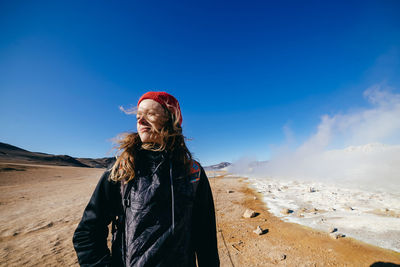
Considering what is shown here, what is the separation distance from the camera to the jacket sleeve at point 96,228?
1.06 m

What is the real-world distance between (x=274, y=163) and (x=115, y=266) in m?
29.9

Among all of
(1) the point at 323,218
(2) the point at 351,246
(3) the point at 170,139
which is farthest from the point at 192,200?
(1) the point at 323,218

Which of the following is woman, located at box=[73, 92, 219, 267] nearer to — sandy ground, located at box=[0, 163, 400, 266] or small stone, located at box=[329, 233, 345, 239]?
sandy ground, located at box=[0, 163, 400, 266]

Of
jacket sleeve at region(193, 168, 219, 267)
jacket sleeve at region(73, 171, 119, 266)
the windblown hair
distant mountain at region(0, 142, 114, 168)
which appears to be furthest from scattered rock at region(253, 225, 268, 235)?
distant mountain at region(0, 142, 114, 168)

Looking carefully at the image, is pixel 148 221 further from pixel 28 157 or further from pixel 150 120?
pixel 28 157

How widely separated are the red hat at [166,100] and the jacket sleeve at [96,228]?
0.84 m

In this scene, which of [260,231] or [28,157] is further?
[28,157]

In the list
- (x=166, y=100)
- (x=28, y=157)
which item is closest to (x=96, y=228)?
(x=166, y=100)

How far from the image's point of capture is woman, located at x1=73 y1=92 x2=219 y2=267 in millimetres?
1086

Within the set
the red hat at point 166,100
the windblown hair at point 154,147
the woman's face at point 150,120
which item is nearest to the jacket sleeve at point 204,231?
the windblown hair at point 154,147

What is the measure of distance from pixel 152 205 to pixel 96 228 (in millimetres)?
459

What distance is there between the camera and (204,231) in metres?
1.41

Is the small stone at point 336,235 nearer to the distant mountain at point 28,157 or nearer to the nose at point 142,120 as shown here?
the nose at point 142,120

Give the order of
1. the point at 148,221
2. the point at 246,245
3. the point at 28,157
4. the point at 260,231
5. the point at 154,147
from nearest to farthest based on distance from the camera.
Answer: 1. the point at 148,221
2. the point at 154,147
3. the point at 246,245
4. the point at 260,231
5. the point at 28,157
